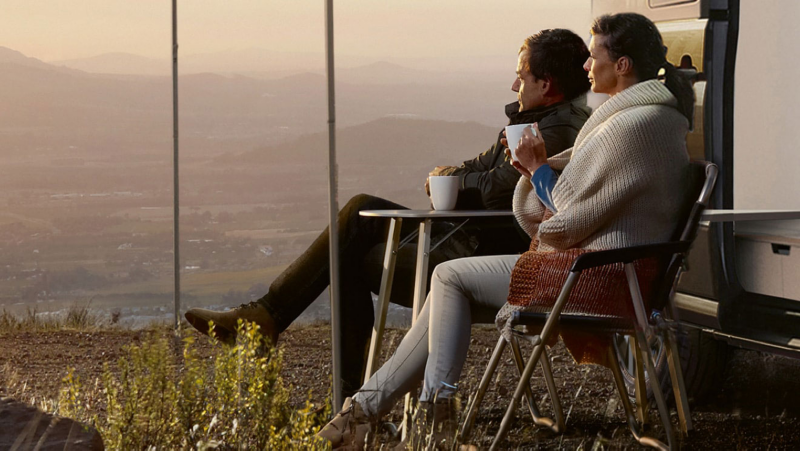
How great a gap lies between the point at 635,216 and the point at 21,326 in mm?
4779

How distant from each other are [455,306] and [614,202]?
540mm

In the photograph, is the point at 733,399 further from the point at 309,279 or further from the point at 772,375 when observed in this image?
the point at 309,279

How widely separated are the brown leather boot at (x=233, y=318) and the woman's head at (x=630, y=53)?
1.52 m

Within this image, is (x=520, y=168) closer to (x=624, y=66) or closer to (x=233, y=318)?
(x=624, y=66)

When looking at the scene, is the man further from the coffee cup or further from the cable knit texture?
the cable knit texture

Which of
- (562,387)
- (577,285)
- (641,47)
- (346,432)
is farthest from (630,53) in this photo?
(562,387)

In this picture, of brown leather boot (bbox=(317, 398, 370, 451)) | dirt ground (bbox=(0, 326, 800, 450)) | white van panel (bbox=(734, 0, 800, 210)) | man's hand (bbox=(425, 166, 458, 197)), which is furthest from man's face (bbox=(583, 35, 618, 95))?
brown leather boot (bbox=(317, 398, 370, 451))

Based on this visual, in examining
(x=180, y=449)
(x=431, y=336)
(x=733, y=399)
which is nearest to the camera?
(x=180, y=449)

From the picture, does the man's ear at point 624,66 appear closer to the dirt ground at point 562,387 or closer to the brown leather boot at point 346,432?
the dirt ground at point 562,387

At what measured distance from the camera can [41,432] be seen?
2.49 metres

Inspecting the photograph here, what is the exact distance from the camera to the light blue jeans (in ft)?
8.89

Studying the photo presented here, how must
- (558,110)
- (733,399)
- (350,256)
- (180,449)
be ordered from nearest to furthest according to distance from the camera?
(180,449) → (558,110) → (350,256) → (733,399)

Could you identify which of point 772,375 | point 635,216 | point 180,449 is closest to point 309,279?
point 180,449

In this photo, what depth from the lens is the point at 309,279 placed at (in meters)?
3.52
